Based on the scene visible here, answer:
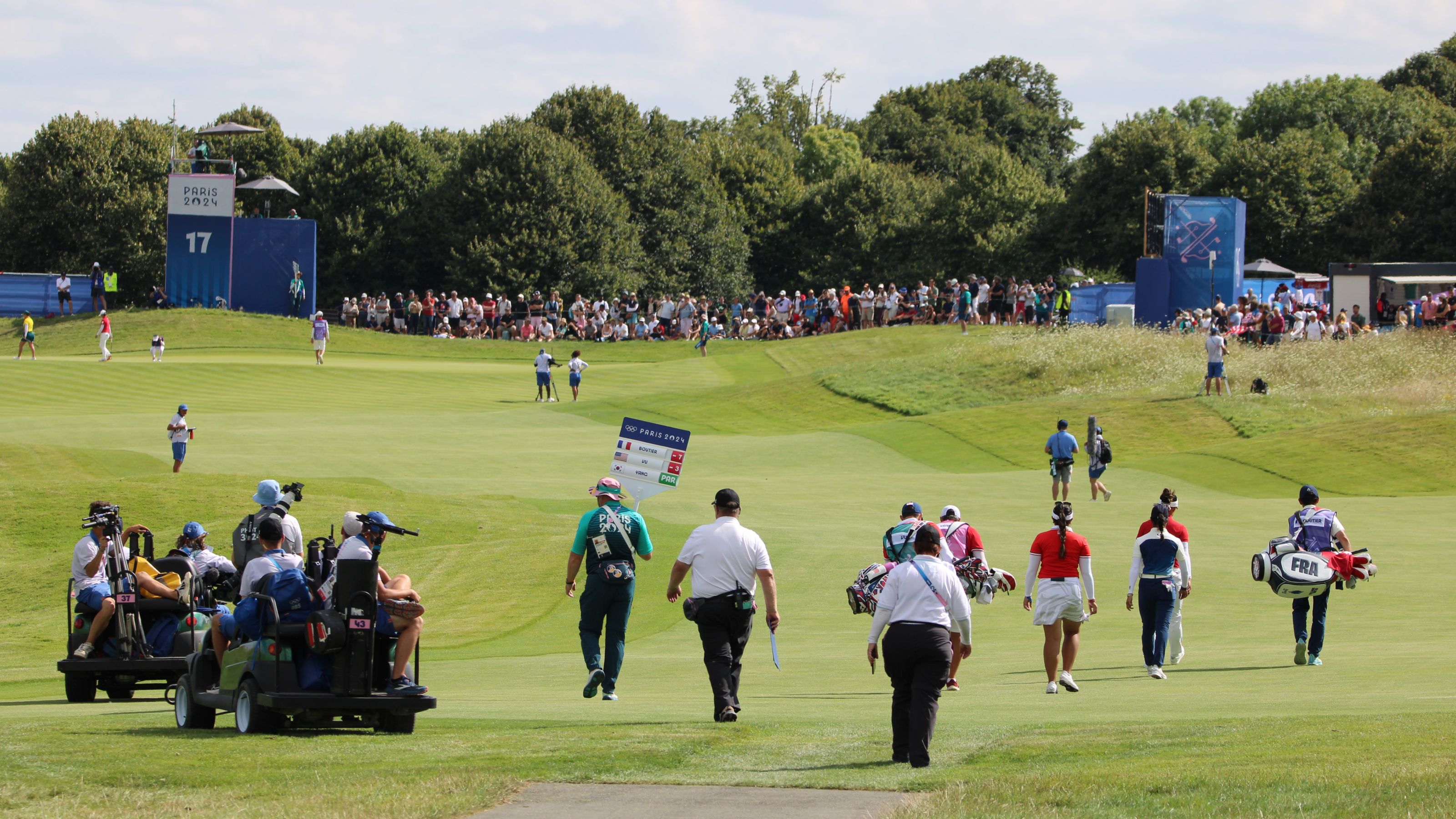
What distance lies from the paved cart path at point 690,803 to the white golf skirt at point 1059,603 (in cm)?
584

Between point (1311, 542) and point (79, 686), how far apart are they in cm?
1297

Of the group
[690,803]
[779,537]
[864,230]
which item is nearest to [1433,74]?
[864,230]

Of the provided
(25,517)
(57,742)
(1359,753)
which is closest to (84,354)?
(25,517)

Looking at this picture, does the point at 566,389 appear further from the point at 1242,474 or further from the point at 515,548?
the point at 515,548

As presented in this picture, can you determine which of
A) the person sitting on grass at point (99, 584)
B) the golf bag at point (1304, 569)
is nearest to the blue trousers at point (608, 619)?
the person sitting on grass at point (99, 584)

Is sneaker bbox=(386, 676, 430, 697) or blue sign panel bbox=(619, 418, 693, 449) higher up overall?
blue sign panel bbox=(619, 418, 693, 449)

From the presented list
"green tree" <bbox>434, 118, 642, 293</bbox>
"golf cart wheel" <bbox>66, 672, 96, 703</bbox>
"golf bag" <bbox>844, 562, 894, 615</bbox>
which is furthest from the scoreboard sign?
"golf bag" <bbox>844, 562, 894, 615</bbox>

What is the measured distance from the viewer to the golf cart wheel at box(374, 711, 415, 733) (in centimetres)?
1122

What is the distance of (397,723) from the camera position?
36.9 feet

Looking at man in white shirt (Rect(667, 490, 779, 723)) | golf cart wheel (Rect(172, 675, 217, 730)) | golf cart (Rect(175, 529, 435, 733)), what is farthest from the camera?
man in white shirt (Rect(667, 490, 779, 723))

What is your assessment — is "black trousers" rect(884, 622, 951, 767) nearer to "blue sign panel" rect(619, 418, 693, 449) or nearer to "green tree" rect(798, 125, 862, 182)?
"blue sign panel" rect(619, 418, 693, 449)

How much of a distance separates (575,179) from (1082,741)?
71.1 m

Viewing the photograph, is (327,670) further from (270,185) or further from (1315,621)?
(270,185)

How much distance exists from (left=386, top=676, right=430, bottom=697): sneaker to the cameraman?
8.12 feet
